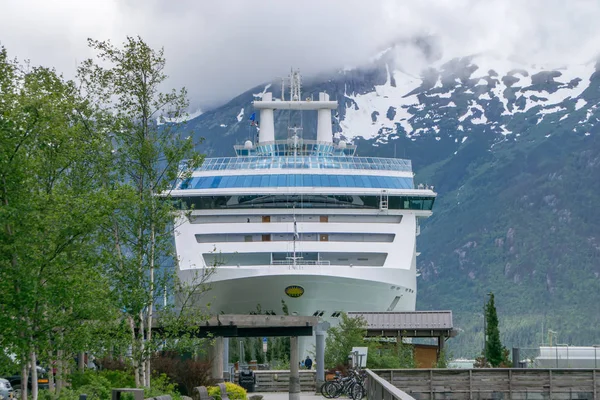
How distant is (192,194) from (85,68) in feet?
95.5

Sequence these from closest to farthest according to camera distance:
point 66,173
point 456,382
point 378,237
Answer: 1. point 66,173
2. point 456,382
3. point 378,237

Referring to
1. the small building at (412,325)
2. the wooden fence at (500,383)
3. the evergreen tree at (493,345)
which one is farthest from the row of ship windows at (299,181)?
the wooden fence at (500,383)

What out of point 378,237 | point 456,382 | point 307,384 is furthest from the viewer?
point 378,237

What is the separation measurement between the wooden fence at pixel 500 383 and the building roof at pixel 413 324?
1153cm

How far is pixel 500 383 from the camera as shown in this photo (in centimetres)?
3506

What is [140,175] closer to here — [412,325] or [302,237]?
[412,325]

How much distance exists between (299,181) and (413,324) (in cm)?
1580

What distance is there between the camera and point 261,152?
241ft

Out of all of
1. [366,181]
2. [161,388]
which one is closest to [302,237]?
[366,181]

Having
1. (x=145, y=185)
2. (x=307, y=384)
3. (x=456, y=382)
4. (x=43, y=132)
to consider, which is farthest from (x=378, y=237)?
(x=43, y=132)

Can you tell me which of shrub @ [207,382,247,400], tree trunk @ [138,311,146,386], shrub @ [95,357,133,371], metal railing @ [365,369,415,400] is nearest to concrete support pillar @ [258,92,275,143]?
shrub @ [95,357,133,371]

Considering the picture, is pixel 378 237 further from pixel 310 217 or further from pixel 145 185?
pixel 145 185

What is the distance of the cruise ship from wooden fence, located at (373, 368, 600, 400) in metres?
19.6

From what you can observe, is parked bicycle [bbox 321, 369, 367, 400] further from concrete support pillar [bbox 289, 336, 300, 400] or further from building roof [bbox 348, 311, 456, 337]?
building roof [bbox 348, 311, 456, 337]
